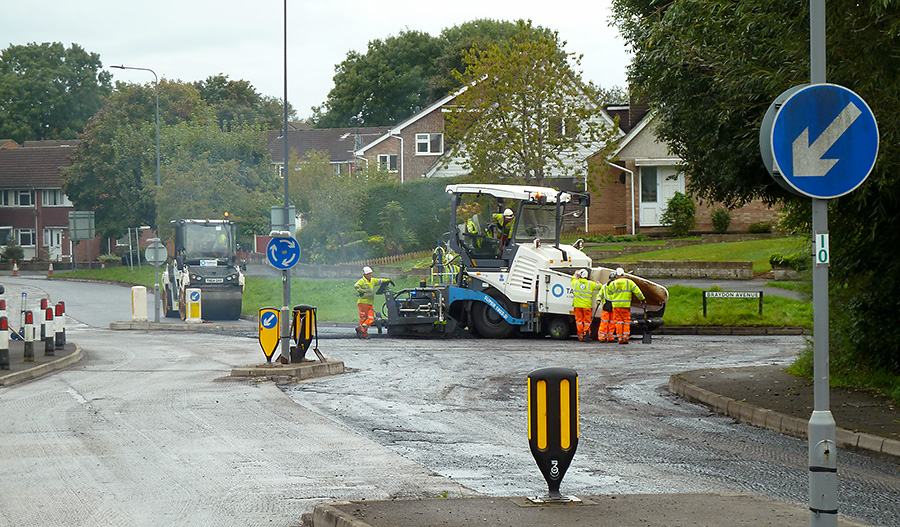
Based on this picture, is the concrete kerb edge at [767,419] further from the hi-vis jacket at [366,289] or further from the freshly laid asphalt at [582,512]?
the hi-vis jacket at [366,289]

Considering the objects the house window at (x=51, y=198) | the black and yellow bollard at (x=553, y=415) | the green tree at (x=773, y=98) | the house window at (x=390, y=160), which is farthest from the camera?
the house window at (x=51, y=198)

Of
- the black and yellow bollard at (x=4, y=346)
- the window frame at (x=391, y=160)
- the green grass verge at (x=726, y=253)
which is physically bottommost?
the black and yellow bollard at (x=4, y=346)

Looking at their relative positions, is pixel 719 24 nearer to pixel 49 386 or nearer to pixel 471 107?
pixel 49 386

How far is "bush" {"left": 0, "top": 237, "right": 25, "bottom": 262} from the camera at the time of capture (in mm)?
71312

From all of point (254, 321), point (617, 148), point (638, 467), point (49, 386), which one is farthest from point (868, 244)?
point (617, 148)

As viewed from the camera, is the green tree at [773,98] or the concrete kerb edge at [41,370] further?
the concrete kerb edge at [41,370]

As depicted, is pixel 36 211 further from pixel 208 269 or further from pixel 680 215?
pixel 680 215

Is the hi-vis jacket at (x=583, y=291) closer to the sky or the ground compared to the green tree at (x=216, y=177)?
closer to the ground

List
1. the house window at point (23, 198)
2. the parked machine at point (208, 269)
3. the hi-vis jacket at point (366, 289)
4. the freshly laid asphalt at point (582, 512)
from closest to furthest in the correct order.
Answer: the freshly laid asphalt at point (582, 512) < the hi-vis jacket at point (366, 289) < the parked machine at point (208, 269) < the house window at point (23, 198)

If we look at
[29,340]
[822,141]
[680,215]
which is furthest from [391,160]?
[822,141]

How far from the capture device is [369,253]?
154 ft

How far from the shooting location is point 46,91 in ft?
324

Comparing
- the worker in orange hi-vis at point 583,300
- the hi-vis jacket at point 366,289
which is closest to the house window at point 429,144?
the hi-vis jacket at point 366,289

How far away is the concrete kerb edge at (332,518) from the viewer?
6.45 meters
